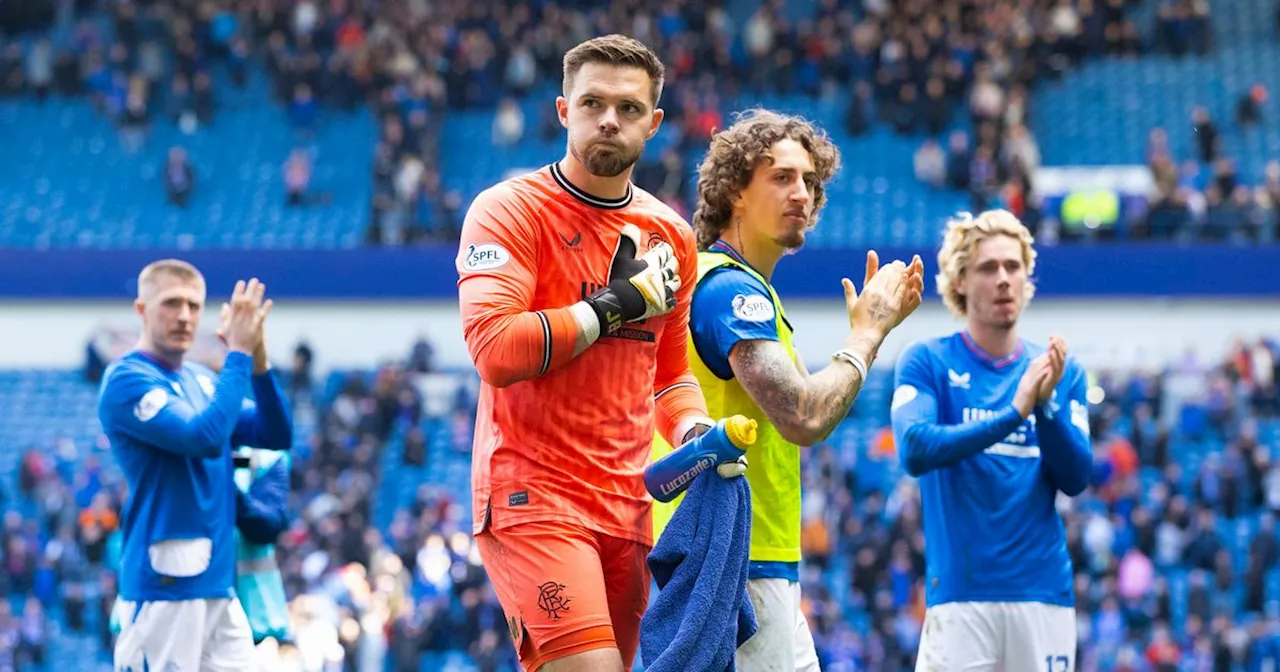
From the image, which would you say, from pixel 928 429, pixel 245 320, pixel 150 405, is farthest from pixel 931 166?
pixel 150 405

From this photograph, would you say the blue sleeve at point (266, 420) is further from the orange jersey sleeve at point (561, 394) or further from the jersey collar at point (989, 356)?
the jersey collar at point (989, 356)

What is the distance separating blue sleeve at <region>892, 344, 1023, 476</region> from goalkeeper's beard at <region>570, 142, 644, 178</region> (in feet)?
7.18

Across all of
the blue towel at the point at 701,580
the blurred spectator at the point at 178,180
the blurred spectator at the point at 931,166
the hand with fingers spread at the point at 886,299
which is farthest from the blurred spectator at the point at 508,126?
the blue towel at the point at 701,580

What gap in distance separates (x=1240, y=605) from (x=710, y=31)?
48.2ft

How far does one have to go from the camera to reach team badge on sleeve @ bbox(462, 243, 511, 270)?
4859 millimetres

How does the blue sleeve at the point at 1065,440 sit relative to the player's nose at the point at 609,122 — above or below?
below

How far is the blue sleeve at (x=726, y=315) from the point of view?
5.46m

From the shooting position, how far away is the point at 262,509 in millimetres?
7680

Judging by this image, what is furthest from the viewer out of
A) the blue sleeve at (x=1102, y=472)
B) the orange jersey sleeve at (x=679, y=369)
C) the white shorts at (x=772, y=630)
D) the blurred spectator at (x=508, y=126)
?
the blurred spectator at (x=508, y=126)

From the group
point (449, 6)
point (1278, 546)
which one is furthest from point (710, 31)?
point (1278, 546)

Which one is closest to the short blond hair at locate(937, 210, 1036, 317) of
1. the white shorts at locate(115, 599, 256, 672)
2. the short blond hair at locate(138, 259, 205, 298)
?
the short blond hair at locate(138, 259, 205, 298)

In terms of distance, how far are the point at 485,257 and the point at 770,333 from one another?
3.33 feet

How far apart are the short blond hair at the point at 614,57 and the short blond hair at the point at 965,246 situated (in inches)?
98.2

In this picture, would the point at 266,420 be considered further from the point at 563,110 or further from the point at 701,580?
the point at 701,580
